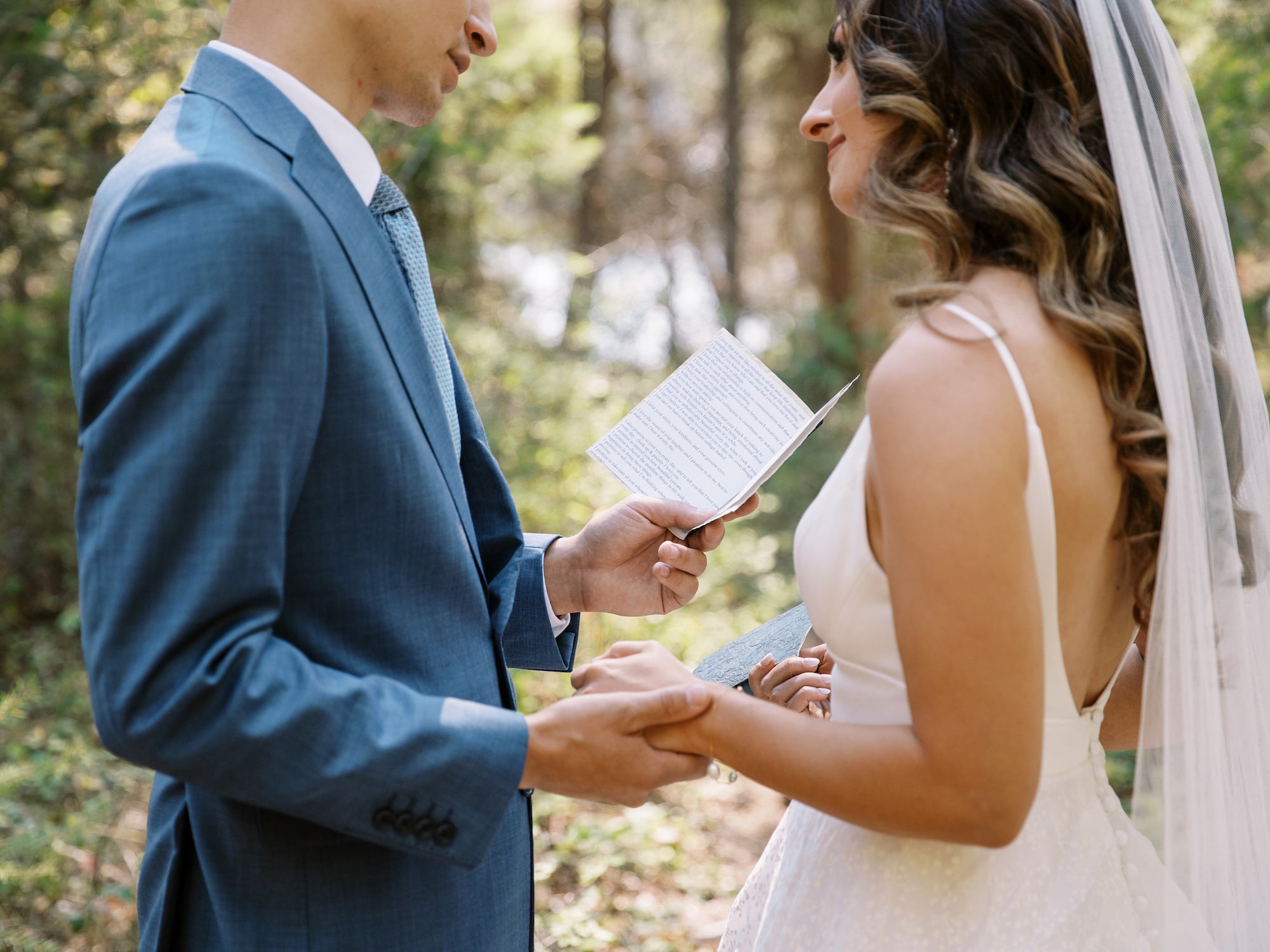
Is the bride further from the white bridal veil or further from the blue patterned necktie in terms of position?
the blue patterned necktie

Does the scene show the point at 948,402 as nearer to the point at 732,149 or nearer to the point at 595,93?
the point at 732,149

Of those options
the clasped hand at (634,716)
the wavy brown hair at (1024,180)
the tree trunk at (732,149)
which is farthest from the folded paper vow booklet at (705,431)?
the tree trunk at (732,149)

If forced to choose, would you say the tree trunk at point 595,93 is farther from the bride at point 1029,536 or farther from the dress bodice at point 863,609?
the dress bodice at point 863,609

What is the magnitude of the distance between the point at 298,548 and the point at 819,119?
3.73ft

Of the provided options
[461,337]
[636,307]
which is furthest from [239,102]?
[636,307]

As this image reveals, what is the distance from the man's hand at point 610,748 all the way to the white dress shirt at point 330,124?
84 centimetres

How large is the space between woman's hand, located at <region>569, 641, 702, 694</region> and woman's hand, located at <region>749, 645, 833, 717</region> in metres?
0.41

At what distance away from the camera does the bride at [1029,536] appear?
137cm

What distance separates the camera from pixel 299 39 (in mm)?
1624

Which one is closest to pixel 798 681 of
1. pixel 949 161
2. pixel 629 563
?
pixel 629 563

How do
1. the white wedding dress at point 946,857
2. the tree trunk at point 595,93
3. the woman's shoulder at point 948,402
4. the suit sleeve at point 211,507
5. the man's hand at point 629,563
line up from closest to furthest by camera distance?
1. the suit sleeve at point 211,507
2. the woman's shoulder at point 948,402
3. the white wedding dress at point 946,857
4. the man's hand at point 629,563
5. the tree trunk at point 595,93

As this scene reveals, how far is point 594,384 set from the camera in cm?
678

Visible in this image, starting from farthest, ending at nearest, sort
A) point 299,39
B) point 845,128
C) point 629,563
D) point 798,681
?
point 629,563, point 798,681, point 845,128, point 299,39

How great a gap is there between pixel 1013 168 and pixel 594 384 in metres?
5.28
